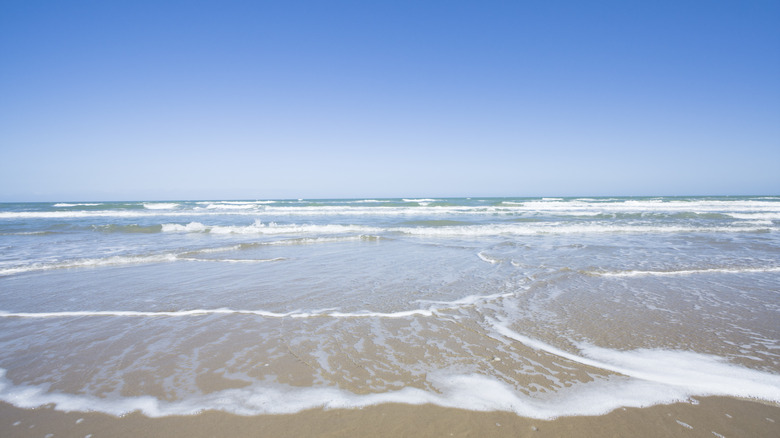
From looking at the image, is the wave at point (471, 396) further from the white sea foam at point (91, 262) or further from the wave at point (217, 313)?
the white sea foam at point (91, 262)

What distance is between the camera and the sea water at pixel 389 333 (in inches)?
111

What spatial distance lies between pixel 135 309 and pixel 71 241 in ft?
38.0

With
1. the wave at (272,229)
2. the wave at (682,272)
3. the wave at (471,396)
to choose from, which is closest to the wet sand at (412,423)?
the wave at (471,396)

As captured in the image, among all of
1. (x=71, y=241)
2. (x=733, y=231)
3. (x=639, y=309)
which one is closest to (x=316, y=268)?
(x=639, y=309)

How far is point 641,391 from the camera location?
9.18 ft

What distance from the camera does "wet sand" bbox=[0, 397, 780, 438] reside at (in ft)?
7.65

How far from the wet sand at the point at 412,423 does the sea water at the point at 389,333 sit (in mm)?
111

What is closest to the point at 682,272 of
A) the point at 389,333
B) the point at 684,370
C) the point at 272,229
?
the point at 684,370

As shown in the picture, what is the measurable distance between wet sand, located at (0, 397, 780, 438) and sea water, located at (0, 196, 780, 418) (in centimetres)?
11

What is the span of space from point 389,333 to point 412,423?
5.52 ft

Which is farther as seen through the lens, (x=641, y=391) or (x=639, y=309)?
(x=639, y=309)

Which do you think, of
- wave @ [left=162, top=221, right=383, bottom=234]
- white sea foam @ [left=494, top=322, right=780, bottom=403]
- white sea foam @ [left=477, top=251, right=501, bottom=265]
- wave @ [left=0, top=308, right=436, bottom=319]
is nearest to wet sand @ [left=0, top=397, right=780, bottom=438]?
white sea foam @ [left=494, top=322, right=780, bottom=403]

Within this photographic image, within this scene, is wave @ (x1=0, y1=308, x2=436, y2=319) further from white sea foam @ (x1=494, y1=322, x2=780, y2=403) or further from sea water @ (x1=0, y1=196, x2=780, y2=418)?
white sea foam @ (x1=494, y1=322, x2=780, y2=403)

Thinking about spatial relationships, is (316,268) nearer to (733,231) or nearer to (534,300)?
(534,300)
